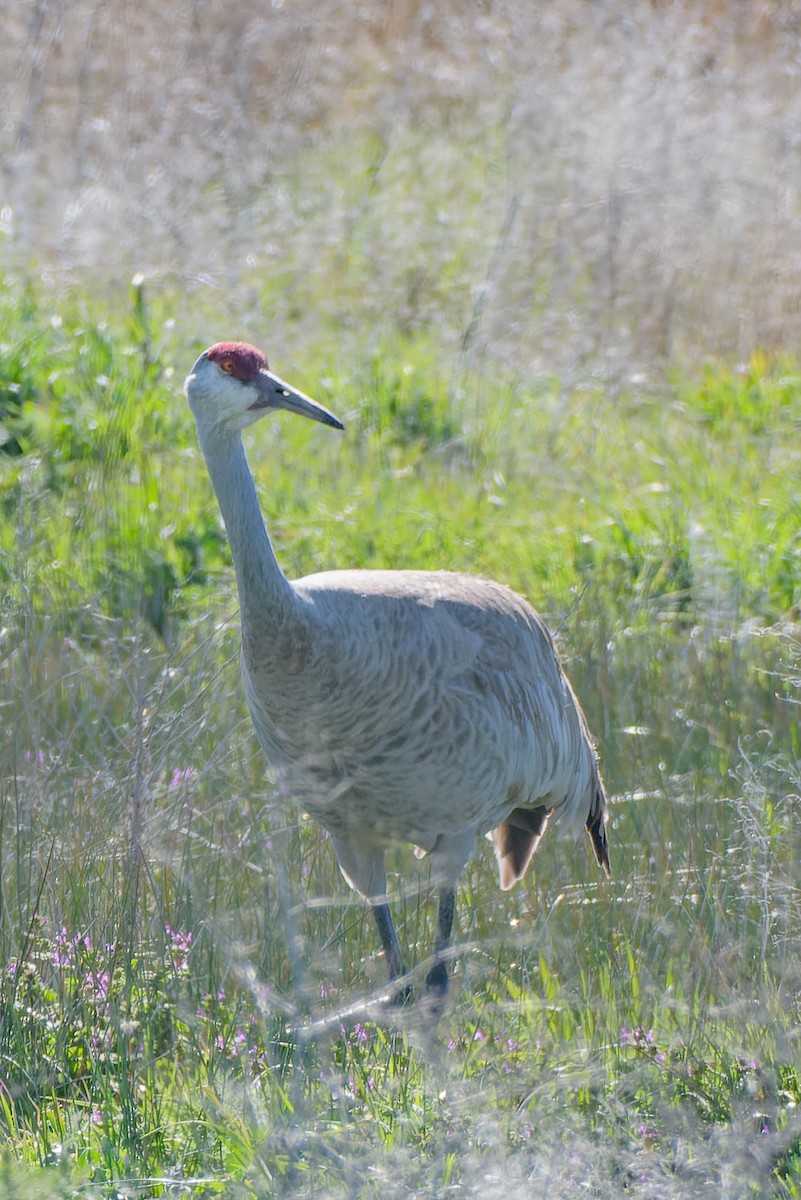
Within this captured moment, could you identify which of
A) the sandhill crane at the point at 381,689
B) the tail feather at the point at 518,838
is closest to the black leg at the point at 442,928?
the sandhill crane at the point at 381,689

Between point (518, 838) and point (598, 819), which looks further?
point (518, 838)

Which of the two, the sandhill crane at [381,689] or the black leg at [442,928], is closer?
the sandhill crane at [381,689]

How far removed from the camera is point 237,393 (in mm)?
3324

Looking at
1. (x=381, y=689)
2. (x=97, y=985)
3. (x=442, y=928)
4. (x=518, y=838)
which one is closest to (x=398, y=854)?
(x=518, y=838)

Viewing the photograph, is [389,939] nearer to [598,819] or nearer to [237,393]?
[598,819]

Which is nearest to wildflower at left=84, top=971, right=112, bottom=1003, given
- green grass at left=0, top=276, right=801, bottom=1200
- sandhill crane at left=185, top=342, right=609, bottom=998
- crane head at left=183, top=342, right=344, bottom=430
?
green grass at left=0, top=276, right=801, bottom=1200

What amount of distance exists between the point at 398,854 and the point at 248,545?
1555mm

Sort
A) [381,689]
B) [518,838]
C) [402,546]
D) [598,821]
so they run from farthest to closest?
[402,546] < [518,838] < [598,821] < [381,689]

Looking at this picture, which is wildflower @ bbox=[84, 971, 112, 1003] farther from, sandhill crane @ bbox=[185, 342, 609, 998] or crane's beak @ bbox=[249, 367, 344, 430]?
crane's beak @ bbox=[249, 367, 344, 430]

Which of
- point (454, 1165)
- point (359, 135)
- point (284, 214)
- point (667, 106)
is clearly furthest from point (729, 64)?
point (454, 1165)

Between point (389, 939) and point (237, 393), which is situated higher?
point (237, 393)

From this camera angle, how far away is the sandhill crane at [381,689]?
131 inches

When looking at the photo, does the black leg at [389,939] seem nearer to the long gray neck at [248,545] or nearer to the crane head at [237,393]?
the long gray neck at [248,545]

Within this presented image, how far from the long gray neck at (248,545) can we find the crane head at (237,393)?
4cm
